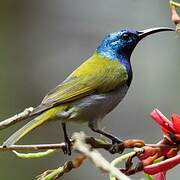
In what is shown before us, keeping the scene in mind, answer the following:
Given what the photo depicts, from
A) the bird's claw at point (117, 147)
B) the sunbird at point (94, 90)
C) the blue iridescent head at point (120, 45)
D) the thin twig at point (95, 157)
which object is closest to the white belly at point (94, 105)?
the sunbird at point (94, 90)

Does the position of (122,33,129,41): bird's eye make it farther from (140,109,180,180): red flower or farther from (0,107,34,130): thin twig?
(0,107,34,130): thin twig

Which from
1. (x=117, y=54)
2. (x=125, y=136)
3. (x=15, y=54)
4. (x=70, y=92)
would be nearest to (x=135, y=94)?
(x=125, y=136)

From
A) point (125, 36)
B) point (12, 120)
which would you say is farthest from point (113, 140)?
point (125, 36)

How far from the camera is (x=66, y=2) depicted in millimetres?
6277

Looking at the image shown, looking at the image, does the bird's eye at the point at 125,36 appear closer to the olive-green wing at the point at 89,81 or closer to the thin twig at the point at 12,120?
the olive-green wing at the point at 89,81

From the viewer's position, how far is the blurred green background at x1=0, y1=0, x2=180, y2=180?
513 cm

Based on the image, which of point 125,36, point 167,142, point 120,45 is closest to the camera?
point 167,142

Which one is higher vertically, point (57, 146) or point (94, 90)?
point (94, 90)

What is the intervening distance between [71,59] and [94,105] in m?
3.56

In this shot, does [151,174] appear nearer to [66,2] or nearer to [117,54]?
[117,54]

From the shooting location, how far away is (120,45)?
235 centimetres

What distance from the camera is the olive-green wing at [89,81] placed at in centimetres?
198

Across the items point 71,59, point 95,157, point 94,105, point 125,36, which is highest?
point 71,59

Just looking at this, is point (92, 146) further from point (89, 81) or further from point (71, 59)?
point (71, 59)
